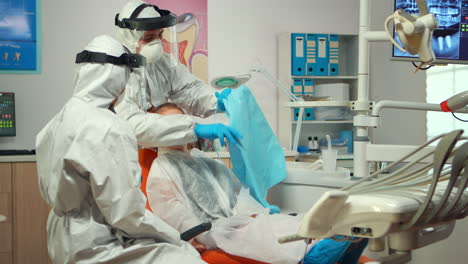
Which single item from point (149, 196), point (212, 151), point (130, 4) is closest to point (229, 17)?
point (212, 151)

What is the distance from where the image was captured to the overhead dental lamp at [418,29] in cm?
120

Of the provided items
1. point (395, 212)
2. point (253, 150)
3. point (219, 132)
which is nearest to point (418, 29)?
point (395, 212)

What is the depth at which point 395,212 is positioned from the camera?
0.83 m

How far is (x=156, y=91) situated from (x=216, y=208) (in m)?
0.63

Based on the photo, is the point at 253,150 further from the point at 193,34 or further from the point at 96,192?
the point at 193,34

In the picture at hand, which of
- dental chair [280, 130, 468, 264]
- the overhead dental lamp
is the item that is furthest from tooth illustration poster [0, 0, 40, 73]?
dental chair [280, 130, 468, 264]

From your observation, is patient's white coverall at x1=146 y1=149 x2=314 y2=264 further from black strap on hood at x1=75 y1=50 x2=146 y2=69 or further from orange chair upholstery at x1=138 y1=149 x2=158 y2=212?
black strap on hood at x1=75 y1=50 x2=146 y2=69

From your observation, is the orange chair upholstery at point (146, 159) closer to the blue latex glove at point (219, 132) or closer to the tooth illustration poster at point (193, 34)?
the blue latex glove at point (219, 132)

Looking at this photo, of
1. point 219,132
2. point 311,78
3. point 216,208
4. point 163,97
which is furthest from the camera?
point 311,78

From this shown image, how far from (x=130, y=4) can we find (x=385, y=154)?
4.11ft

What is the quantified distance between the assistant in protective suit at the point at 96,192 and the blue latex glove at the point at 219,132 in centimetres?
46

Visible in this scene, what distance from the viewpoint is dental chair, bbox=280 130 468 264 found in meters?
0.84

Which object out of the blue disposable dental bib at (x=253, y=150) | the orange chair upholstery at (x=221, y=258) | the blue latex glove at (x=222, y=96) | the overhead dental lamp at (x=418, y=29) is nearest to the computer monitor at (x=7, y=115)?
the blue latex glove at (x=222, y=96)

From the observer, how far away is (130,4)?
2119mm
